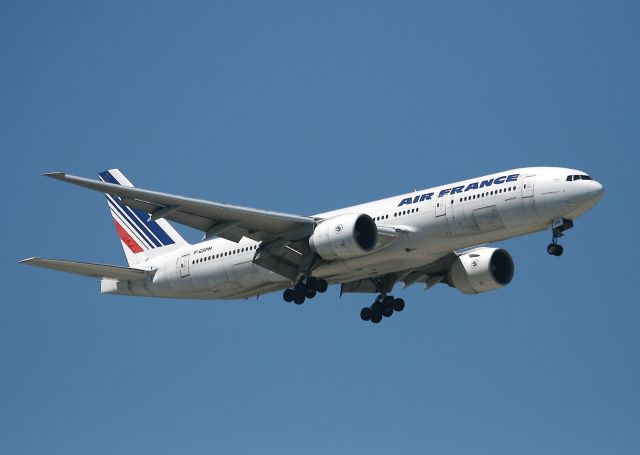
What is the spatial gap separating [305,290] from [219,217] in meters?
4.54

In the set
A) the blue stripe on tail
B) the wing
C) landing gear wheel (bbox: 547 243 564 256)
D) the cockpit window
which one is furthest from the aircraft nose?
the blue stripe on tail

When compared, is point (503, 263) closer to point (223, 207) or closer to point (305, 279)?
point (305, 279)

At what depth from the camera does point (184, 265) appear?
2098 inches

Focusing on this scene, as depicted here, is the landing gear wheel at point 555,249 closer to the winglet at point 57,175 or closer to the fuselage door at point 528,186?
the fuselage door at point 528,186

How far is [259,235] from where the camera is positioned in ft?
164

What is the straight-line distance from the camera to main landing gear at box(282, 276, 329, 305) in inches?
1964

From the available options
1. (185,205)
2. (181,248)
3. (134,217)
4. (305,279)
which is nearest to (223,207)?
(185,205)

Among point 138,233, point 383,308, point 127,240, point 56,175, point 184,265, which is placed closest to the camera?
point 56,175

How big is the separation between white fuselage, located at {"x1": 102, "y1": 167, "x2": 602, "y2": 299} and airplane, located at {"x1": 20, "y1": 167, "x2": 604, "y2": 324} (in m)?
0.04

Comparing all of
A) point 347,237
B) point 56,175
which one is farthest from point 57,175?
point 347,237

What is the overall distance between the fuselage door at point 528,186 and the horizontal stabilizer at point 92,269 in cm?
1704

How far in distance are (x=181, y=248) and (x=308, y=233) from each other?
8.08m

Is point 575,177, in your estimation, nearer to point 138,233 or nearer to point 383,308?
point 383,308

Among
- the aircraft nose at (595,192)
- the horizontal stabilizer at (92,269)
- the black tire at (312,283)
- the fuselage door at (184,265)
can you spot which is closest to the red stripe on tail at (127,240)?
the horizontal stabilizer at (92,269)
